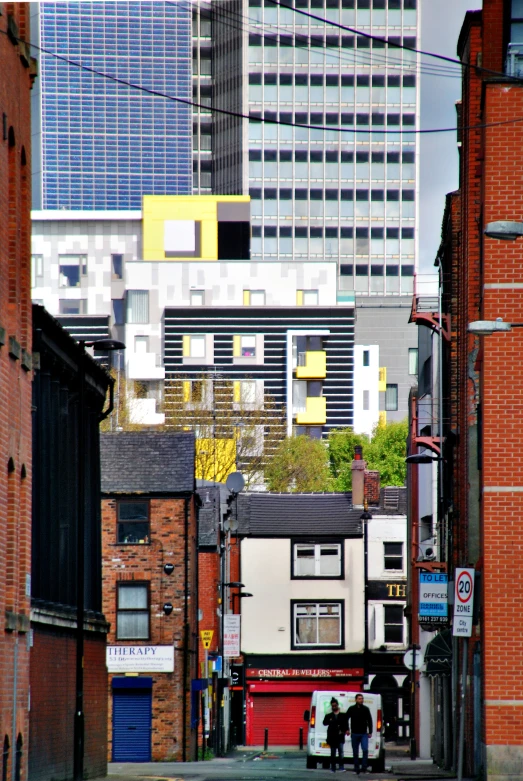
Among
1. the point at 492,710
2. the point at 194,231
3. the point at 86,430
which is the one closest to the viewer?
the point at 492,710

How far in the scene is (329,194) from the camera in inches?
7269

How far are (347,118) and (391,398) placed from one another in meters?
39.0

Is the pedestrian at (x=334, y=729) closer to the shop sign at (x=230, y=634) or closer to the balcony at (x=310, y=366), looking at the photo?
the shop sign at (x=230, y=634)

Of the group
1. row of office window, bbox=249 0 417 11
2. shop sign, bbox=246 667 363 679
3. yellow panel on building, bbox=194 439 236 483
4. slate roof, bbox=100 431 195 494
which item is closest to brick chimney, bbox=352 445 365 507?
shop sign, bbox=246 667 363 679

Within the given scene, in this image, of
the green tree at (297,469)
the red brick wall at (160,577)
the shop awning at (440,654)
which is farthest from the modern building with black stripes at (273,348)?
the shop awning at (440,654)

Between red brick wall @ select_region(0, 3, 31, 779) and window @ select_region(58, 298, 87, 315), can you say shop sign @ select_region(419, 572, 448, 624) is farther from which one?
window @ select_region(58, 298, 87, 315)

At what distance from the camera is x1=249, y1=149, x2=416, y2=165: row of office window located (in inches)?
7224

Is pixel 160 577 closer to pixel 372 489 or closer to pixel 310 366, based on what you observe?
pixel 372 489

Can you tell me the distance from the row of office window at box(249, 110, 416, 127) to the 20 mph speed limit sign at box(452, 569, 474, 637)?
533ft

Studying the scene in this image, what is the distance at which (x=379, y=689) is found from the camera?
68000 mm

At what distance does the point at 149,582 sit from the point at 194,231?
10722 centimetres

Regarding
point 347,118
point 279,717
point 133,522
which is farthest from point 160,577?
point 347,118

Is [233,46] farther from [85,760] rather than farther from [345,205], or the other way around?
[85,760]

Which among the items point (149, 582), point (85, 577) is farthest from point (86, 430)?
point (149, 582)
